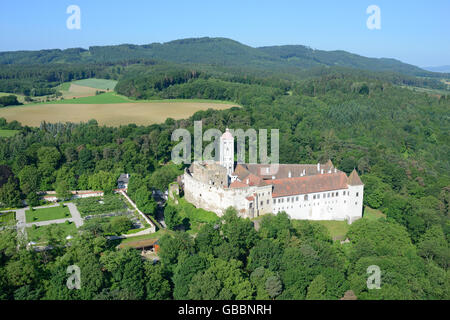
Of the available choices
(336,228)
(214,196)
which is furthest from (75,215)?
(336,228)

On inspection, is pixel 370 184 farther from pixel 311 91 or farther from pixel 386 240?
pixel 311 91

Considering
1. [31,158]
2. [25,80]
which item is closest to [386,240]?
[31,158]

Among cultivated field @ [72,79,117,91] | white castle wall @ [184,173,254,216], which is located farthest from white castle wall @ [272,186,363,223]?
cultivated field @ [72,79,117,91]

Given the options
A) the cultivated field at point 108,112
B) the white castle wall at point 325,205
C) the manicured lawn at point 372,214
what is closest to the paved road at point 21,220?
the white castle wall at point 325,205

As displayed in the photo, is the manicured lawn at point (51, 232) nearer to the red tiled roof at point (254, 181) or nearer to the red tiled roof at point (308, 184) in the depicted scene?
the red tiled roof at point (254, 181)

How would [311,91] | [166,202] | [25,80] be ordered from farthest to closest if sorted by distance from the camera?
[25,80]
[311,91]
[166,202]

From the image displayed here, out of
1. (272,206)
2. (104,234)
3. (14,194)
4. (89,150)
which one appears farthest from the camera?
(89,150)

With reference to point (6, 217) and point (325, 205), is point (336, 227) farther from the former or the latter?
point (6, 217)
